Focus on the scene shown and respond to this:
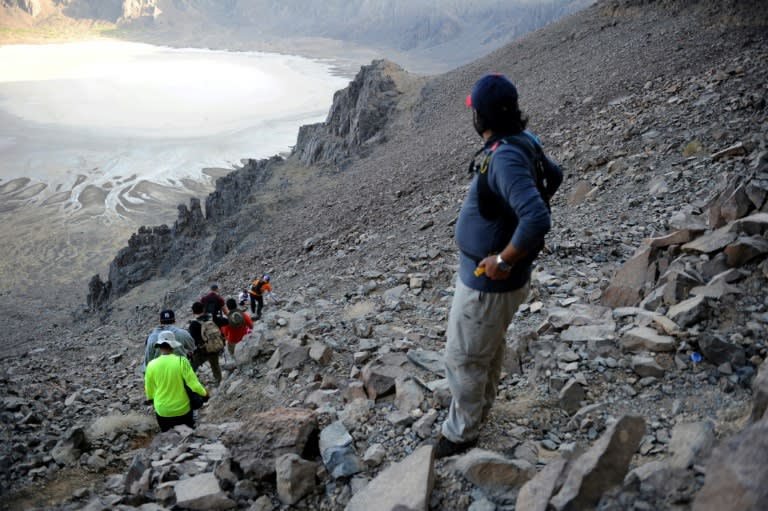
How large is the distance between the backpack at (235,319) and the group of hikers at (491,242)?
16.7 ft

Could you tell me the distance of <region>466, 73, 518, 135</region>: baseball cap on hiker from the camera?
103 inches

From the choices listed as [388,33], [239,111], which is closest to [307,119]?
[239,111]

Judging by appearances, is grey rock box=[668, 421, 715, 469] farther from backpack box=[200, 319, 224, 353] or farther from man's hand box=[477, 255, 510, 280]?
backpack box=[200, 319, 224, 353]

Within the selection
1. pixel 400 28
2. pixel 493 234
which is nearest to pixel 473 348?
pixel 493 234

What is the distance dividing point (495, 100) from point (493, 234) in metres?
0.67

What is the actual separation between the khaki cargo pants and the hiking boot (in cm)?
3

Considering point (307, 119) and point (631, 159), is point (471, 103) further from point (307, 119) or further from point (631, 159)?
point (307, 119)

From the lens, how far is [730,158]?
23.5ft

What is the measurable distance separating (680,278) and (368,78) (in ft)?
108

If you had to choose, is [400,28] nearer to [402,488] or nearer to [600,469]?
[402,488]

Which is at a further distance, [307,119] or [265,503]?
[307,119]

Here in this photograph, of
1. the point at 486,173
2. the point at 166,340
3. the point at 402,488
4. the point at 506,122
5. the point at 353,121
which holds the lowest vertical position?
the point at 402,488

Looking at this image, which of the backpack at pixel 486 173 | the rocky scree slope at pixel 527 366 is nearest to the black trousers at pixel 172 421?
the rocky scree slope at pixel 527 366

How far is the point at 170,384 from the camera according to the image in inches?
191
